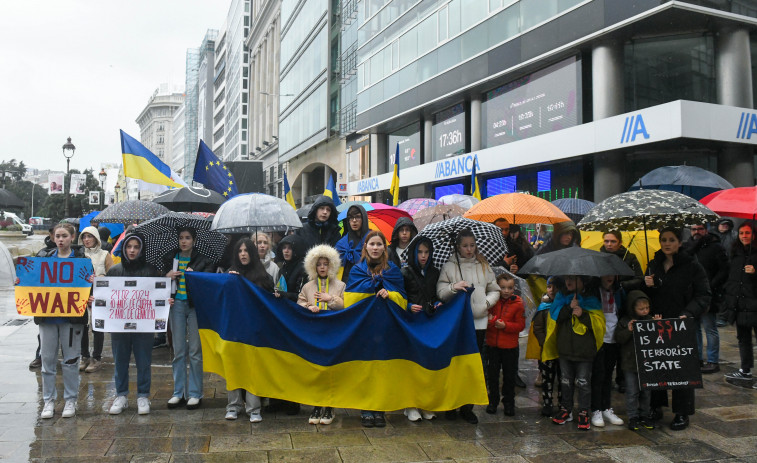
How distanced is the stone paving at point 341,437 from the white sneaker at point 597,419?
0.06m

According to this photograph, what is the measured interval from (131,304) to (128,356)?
0.56 meters

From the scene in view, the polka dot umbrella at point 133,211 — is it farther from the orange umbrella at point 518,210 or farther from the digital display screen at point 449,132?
the digital display screen at point 449,132

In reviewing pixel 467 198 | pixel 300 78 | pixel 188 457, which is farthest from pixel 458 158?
pixel 300 78

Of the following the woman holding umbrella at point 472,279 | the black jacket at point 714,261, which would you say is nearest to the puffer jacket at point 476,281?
the woman holding umbrella at point 472,279

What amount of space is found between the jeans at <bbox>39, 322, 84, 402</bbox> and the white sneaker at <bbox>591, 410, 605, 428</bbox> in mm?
5249

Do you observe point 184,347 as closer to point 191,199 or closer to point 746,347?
point 191,199

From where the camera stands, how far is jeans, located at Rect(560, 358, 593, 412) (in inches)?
230

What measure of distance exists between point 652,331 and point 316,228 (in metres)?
4.20

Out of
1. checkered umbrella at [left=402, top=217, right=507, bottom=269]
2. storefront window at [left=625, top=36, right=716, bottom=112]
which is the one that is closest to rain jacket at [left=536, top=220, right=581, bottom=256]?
checkered umbrella at [left=402, top=217, right=507, bottom=269]

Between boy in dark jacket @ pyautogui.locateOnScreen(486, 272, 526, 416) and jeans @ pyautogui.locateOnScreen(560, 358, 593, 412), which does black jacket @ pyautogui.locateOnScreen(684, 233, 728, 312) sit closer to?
jeans @ pyautogui.locateOnScreen(560, 358, 593, 412)

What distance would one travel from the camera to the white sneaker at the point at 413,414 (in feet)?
19.7

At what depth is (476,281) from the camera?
20.4 ft

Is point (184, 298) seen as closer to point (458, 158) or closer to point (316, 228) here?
point (316, 228)

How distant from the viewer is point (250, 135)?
255 ft
